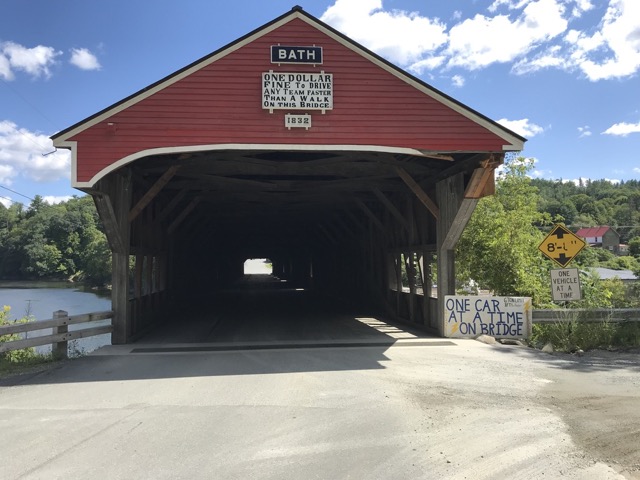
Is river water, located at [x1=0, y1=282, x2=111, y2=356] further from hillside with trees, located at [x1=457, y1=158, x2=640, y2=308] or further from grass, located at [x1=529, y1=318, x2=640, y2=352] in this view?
hillside with trees, located at [x1=457, y1=158, x2=640, y2=308]

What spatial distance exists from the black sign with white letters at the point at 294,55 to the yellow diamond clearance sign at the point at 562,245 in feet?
20.6

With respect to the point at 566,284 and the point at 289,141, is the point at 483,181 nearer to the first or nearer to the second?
the point at 566,284

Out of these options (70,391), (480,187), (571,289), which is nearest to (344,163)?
(480,187)

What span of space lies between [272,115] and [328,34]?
1935 mm

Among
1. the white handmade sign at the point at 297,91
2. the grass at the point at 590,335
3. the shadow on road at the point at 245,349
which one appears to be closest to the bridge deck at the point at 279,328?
the shadow on road at the point at 245,349

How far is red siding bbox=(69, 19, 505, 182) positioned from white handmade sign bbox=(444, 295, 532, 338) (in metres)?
3.52

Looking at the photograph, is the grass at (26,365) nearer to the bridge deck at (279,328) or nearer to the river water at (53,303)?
the river water at (53,303)

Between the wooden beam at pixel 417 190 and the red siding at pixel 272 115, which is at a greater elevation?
the red siding at pixel 272 115

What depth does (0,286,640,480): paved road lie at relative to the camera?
412 cm

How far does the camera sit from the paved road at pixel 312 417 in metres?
4.12

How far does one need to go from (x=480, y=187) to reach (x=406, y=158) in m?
2.45

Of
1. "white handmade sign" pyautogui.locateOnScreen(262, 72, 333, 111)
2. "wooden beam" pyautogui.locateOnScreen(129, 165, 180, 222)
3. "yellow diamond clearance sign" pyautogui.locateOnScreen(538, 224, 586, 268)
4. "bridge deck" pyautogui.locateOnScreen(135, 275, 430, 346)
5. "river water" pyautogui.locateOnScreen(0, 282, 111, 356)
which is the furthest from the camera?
"river water" pyautogui.locateOnScreen(0, 282, 111, 356)

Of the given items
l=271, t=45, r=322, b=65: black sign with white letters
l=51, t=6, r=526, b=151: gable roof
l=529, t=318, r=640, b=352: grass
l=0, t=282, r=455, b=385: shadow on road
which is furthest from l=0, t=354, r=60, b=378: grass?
l=529, t=318, r=640, b=352: grass

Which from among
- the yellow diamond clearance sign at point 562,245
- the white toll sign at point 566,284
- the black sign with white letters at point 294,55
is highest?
the black sign with white letters at point 294,55
